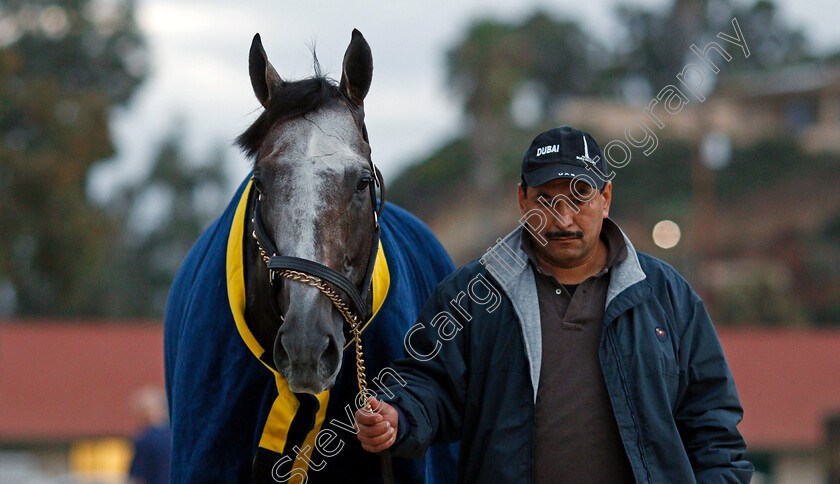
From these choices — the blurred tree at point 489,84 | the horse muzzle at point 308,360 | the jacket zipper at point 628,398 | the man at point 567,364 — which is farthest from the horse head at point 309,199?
the blurred tree at point 489,84

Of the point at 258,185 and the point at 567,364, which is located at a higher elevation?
the point at 258,185

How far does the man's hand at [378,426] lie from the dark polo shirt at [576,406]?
0.48m

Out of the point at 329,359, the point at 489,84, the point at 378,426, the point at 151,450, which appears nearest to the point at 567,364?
the point at 378,426

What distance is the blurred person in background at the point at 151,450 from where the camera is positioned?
8.05 metres

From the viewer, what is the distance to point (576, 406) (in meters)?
3.17

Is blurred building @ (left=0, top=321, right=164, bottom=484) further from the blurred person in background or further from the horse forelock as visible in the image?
the horse forelock

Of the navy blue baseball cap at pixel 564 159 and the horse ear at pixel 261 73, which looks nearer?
the navy blue baseball cap at pixel 564 159

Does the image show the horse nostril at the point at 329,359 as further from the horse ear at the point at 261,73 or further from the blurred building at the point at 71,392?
the blurred building at the point at 71,392

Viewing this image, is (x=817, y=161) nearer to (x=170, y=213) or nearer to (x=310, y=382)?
(x=170, y=213)

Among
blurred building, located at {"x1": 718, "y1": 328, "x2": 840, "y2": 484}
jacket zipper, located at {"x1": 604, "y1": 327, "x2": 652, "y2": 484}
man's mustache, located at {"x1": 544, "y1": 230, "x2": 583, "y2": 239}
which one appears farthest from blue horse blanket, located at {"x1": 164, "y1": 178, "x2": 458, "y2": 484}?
blurred building, located at {"x1": 718, "y1": 328, "x2": 840, "y2": 484}

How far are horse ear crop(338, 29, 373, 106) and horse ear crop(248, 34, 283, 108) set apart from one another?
0.23m

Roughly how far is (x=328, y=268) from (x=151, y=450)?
18.9 ft

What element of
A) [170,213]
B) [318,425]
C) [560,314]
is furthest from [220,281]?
[170,213]

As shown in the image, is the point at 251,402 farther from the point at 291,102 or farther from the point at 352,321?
the point at 291,102
